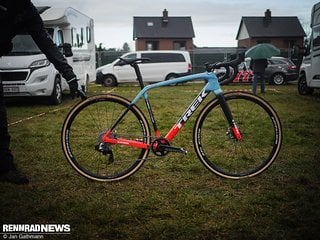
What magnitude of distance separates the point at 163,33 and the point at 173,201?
2015 inches

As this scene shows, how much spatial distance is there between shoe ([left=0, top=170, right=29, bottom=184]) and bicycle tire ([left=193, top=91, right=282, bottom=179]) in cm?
184

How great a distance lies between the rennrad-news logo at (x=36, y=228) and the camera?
2863mm

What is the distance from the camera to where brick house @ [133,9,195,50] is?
52750mm

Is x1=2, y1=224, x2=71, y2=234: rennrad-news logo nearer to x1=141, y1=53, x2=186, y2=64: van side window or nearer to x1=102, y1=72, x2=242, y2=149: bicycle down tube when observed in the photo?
x1=102, y1=72, x2=242, y2=149: bicycle down tube

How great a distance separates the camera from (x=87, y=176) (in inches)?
158

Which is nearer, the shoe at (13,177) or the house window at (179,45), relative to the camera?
the shoe at (13,177)

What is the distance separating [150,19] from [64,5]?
142 feet

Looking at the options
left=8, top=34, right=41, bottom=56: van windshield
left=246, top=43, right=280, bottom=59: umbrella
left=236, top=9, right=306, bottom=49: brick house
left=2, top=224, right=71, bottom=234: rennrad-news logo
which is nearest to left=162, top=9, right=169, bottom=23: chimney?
left=236, top=9, right=306, bottom=49: brick house

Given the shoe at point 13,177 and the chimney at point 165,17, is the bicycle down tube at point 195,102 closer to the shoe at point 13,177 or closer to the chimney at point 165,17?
the shoe at point 13,177

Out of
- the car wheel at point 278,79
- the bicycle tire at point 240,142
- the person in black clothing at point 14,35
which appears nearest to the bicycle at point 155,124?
the bicycle tire at point 240,142

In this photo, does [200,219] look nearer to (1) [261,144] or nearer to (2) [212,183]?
(2) [212,183]

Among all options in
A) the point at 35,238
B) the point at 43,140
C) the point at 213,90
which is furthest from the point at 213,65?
the point at 43,140

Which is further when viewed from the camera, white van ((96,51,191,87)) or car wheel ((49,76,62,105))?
white van ((96,51,191,87))

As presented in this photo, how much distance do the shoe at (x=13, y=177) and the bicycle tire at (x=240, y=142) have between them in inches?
72.3
